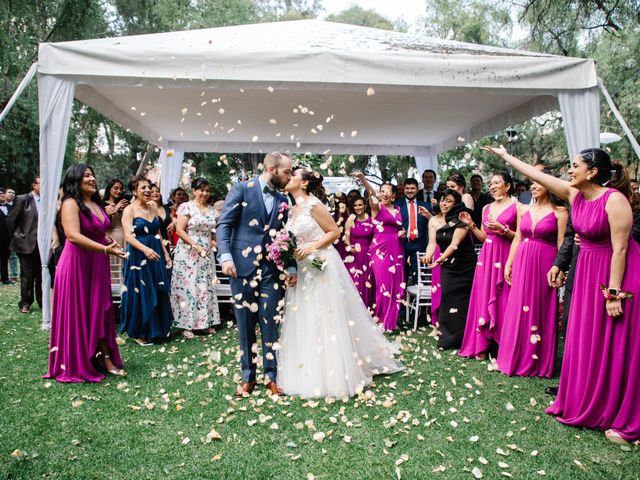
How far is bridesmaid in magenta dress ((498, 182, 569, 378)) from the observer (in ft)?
15.4

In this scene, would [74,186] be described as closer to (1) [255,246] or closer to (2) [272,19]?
(1) [255,246]

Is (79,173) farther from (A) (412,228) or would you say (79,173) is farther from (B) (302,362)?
(A) (412,228)

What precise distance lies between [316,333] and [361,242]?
10.1 ft

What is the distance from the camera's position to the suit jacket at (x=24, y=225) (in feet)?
25.6

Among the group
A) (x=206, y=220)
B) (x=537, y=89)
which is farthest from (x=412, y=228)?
(x=206, y=220)

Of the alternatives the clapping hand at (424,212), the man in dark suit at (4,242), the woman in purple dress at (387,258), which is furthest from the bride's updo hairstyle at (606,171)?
the man in dark suit at (4,242)

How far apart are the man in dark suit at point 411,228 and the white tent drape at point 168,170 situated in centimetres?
576

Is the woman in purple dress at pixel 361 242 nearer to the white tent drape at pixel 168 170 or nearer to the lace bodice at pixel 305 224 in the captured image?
the lace bodice at pixel 305 224

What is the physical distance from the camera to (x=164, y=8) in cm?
2139

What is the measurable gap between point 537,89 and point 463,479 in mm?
4663

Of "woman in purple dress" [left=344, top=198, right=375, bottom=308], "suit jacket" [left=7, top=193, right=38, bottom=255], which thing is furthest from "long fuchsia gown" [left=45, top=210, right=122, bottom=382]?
"suit jacket" [left=7, top=193, right=38, bottom=255]

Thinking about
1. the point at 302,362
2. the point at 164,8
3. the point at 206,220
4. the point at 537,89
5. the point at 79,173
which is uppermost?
the point at 164,8

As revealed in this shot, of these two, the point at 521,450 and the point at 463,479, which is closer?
the point at 463,479

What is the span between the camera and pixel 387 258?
22.0 ft
